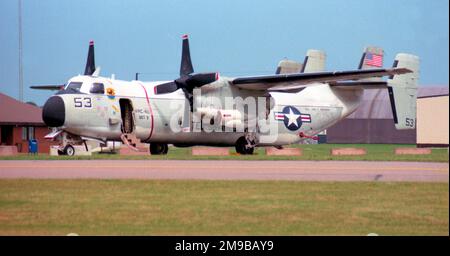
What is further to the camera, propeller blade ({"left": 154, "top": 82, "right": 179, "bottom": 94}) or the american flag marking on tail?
the american flag marking on tail

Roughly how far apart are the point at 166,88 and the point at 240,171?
1323 cm

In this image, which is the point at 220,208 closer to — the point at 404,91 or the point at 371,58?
the point at 404,91

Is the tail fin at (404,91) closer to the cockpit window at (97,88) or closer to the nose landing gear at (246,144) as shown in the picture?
the nose landing gear at (246,144)

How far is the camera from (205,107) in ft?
116

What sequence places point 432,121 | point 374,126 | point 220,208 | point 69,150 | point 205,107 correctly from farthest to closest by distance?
point 374,126 < point 432,121 < point 205,107 < point 69,150 < point 220,208

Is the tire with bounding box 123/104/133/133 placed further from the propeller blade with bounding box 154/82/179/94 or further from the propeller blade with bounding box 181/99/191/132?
the propeller blade with bounding box 181/99/191/132

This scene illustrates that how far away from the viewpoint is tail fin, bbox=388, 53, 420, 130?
36562 millimetres

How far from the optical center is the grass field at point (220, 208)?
12258 mm

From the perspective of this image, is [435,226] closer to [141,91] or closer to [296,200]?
[296,200]

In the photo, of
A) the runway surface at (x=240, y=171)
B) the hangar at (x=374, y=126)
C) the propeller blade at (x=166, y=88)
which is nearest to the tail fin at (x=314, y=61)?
the propeller blade at (x=166, y=88)

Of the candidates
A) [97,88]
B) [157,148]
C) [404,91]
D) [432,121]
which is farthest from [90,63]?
[432,121]

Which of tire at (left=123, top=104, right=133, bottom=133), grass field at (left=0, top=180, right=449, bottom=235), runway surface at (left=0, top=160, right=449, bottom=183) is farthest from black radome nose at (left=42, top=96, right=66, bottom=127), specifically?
grass field at (left=0, top=180, right=449, bottom=235)

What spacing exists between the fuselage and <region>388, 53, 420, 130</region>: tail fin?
5072 millimetres
